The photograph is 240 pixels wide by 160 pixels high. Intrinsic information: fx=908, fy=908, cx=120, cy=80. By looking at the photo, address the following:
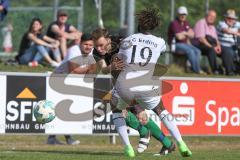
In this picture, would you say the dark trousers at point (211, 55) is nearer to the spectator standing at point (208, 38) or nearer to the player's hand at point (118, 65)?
the spectator standing at point (208, 38)

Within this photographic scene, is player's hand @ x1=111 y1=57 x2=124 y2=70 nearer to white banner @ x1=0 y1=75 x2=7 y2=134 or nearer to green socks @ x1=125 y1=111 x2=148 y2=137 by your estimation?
green socks @ x1=125 y1=111 x2=148 y2=137

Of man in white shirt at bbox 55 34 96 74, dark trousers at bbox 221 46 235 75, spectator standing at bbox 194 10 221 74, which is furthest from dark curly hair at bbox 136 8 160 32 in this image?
dark trousers at bbox 221 46 235 75

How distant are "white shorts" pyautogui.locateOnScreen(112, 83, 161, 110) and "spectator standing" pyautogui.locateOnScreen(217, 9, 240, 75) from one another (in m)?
9.80

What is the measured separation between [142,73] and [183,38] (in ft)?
30.9

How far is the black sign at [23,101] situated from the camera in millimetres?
19359

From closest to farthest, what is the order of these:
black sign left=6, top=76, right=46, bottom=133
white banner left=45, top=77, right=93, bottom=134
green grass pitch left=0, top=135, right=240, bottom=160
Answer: green grass pitch left=0, top=135, right=240, bottom=160
black sign left=6, top=76, right=46, bottom=133
white banner left=45, top=77, right=93, bottom=134

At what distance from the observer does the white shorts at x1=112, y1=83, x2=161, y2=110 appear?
15.2m

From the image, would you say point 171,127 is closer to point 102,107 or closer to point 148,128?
point 148,128

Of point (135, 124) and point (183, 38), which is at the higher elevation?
point (183, 38)

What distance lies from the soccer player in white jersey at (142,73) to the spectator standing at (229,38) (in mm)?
9753

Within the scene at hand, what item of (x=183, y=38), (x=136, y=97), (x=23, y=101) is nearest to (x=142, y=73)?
(x=136, y=97)

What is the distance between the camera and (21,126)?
19.5 metres

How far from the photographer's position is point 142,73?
15164mm

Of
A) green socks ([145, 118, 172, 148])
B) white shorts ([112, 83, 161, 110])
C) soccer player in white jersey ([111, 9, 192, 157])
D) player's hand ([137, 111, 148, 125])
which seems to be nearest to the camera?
soccer player in white jersey ([111, 9, 192, 157])
